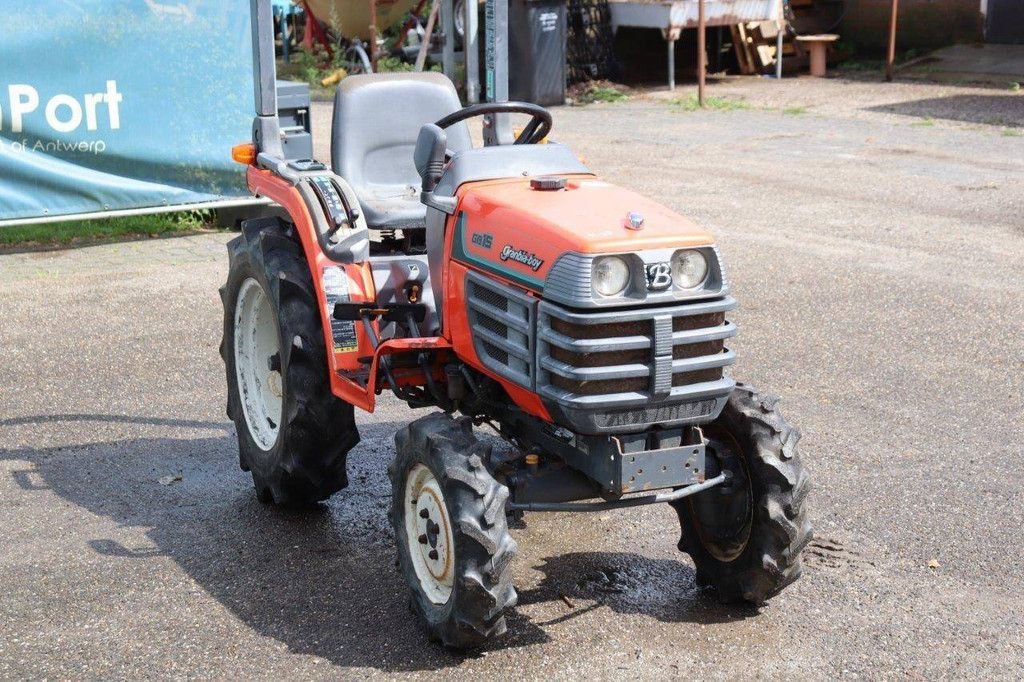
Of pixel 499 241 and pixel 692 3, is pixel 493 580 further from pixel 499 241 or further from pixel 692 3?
pixel 692 3

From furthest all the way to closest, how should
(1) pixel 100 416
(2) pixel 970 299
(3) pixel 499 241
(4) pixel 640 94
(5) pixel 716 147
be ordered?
(4) pixel 640 94, (5) pixel 716 147, (2) pixel 970 299, (1) pixel 100 416, (3) pixel 499 241

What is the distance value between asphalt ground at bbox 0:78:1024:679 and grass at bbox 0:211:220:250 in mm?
484

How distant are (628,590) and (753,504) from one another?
1.94 ft

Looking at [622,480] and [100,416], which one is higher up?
[622,480]

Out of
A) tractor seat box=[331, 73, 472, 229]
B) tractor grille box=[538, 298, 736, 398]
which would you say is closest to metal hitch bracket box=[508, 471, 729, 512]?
tractor grille box=[538, 298, 736, 398]

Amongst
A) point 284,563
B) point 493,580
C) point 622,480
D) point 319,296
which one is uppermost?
point 319,296

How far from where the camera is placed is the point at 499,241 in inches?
170

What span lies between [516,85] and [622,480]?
1521 centimetres

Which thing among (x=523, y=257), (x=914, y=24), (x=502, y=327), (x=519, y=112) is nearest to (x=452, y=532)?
(x=502, y=327)

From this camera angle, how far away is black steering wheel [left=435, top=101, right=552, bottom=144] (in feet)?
15.8

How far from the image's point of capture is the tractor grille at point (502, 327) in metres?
4.14

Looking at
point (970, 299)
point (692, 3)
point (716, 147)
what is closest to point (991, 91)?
point (692, 3)

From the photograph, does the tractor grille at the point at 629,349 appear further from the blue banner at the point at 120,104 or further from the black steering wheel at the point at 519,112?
the blue banner at the point at 120,104

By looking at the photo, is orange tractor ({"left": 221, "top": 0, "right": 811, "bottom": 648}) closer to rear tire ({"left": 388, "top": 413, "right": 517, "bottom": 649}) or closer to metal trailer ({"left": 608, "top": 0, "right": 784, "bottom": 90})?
rear tire ({"left": 388, "top": 413, "right": 517, "bottom": 649})
